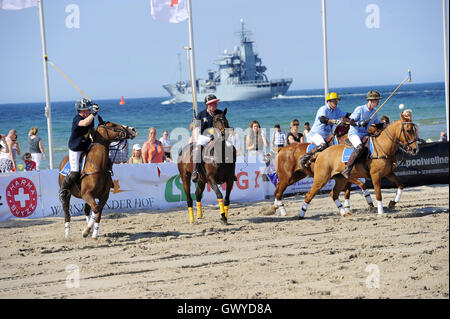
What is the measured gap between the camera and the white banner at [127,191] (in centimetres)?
1401

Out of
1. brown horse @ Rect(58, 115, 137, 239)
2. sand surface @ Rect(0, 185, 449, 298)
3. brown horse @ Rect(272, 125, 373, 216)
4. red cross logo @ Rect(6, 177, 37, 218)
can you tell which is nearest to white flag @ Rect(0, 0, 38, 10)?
red cross logo @ Rect(6, 177, 37, 218)

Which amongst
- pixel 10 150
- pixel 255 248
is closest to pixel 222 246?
pixel 255 248

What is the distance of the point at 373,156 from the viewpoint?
41.2ft

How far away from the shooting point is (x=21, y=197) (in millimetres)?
14070

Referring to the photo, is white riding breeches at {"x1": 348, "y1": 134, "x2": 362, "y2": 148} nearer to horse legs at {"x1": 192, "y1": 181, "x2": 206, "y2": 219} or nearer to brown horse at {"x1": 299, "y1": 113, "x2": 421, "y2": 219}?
brown horse at {"x1": 299, "y1": 113, "x2": 421, "y2": 219}

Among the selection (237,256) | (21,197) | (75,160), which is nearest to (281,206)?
(237,256)

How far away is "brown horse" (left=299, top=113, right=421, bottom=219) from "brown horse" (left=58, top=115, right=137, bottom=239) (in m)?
3.98

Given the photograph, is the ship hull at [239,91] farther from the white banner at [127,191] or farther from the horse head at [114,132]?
the horse head at [114,132]

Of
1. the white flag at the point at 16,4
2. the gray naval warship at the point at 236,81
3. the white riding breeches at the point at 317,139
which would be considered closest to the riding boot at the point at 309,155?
the white riding breeches at the point at 317,139

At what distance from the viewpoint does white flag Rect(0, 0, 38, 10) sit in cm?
1508

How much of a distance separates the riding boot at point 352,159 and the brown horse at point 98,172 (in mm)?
4310

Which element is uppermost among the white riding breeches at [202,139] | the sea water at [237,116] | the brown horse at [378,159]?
the white riding breeches at [202,139]
